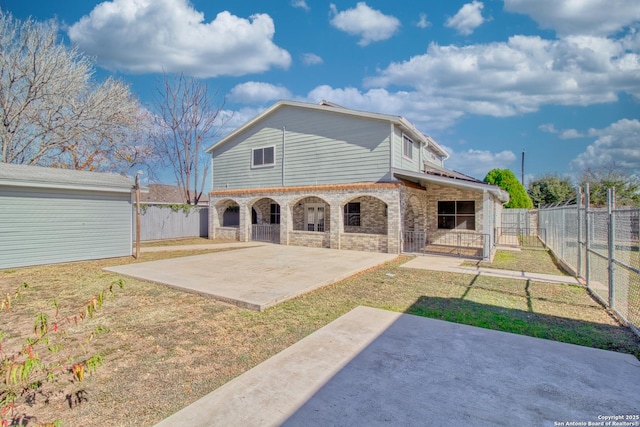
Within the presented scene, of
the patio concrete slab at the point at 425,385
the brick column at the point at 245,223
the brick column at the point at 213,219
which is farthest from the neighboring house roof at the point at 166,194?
the patio concrete slab at the point at 425,385

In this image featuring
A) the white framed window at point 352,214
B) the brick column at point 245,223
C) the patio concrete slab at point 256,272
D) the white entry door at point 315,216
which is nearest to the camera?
the patio concrete slab at point 256,272

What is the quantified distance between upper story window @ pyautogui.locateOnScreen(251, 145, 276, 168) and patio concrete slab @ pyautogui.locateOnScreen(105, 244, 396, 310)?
5911mm

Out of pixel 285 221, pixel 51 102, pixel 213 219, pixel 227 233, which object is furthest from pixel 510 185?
pixel 51 102

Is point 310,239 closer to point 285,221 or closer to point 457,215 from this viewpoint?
point 285,221

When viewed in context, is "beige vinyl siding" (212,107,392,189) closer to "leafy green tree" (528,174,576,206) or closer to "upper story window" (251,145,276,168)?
"upper story window" (251,145,276,168)

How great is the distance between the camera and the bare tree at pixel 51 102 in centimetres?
1630

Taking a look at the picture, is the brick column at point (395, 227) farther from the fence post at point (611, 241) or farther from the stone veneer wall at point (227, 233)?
the stone veneer wall at point (227, 233)

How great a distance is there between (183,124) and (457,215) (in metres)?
22.4

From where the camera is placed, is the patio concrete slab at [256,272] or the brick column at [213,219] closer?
the patio concrete slab at [256,272]

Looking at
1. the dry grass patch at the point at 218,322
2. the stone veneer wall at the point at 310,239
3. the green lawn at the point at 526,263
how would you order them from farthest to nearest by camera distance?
the stone veneer wall at the point at 310,239, the green lawn at the point at 526,263, the dry grass patch at the point at 218,322

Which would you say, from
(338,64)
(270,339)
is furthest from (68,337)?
(338,64)

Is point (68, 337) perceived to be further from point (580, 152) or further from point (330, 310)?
point (580, 152)

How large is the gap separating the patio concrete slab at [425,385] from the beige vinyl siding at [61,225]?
1092 centimetres

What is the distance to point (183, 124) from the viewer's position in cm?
2592
